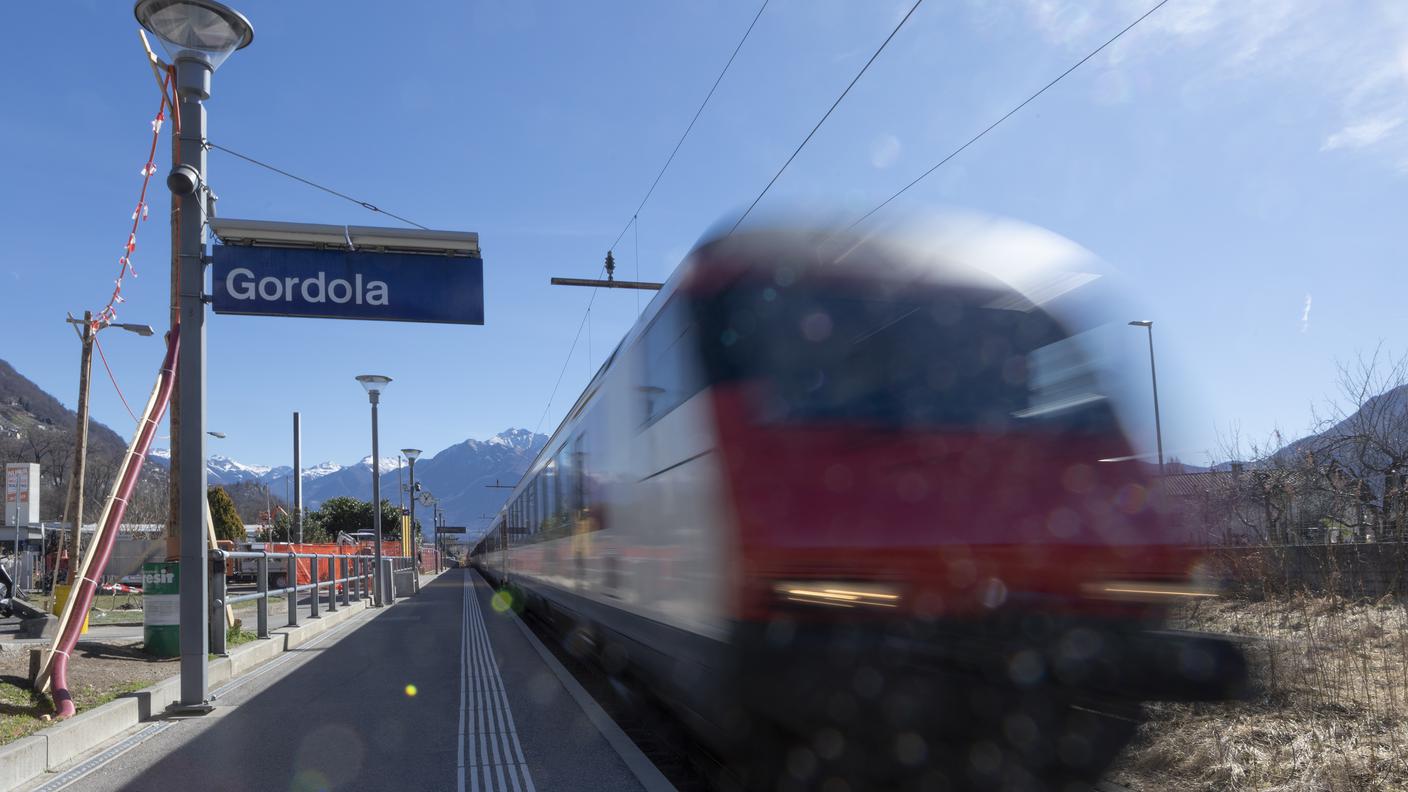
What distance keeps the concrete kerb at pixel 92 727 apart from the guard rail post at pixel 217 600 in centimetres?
21

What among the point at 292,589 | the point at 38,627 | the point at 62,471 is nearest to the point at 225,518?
the point at 62,471

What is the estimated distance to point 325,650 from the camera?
12891 mm

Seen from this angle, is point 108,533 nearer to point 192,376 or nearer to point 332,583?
point 192,376

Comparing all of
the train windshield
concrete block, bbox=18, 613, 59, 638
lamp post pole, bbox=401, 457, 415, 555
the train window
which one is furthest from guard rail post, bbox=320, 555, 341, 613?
lamp post pole, bbox=401, 457, 415, 555

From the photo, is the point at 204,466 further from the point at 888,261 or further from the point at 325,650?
the point at 888,261

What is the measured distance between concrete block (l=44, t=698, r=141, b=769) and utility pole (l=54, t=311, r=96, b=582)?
8.61 meters

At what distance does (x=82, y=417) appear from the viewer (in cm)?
1638

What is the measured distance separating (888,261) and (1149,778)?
3.30m

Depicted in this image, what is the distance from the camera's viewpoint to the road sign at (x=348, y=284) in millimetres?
8359

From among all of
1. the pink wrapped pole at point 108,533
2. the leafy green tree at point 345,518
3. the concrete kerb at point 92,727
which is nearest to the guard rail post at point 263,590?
the concrete kerb at point 92,727

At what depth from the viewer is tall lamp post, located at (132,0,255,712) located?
7773 millimetres

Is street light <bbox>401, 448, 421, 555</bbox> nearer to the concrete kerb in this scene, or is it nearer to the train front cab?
the concrete kerb

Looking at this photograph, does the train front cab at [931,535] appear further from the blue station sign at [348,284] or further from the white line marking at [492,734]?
the blue station sign at [348,284]

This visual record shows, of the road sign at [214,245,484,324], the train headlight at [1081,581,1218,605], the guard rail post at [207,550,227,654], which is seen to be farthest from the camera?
the guard rail post at [207,550,227,654]
